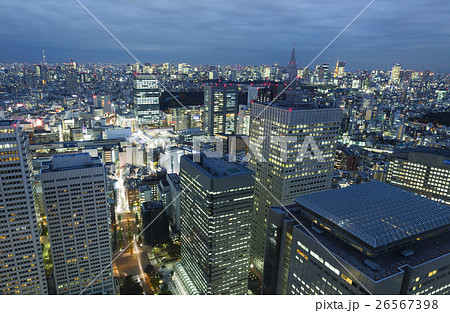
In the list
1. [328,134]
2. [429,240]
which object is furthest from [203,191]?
[429,240]

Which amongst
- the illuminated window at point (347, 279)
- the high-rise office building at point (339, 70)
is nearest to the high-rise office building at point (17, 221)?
the illuminated window at point (347, 279)

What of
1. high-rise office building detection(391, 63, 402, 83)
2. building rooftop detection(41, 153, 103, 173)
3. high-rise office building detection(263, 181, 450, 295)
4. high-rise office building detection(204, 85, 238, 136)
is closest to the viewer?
high-rise office building detection(263, 181, 450, 295)

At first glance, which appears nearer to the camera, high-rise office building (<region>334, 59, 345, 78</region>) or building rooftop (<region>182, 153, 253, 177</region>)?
building rooftop (<region>182, 153, 253, 177</region>)

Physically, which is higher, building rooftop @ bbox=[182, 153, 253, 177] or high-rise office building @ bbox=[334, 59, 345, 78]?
high-rise office building @ bbox=[334, 59, 345, 78]

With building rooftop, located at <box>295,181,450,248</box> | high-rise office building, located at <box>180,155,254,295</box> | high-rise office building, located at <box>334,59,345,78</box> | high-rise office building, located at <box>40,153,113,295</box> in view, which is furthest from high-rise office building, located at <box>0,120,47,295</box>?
high-rise office building, located at <box>334,59,345,78</box>

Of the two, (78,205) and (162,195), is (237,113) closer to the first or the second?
(162,195)

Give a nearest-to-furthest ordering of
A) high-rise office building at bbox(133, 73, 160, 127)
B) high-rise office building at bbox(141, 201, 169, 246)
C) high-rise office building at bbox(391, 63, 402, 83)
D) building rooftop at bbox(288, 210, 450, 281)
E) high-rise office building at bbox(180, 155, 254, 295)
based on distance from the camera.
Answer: building rooftop at bbox(288, 210, 450, 281), high-rise office building at bbox(180, 155, 254, 295), high-rise office building at bbox(141, 201, 169, 246), high-rise office building at bbox(133, 73, 160, 127), high-rise office building at bbox(391, 63, 402, 83)

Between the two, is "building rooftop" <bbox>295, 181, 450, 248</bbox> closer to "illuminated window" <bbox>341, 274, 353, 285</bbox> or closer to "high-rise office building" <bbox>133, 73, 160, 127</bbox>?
"illuminated window" <bbox>341, 274, 353, 285</bbox>
